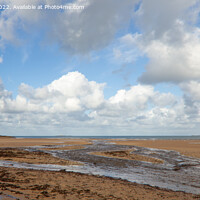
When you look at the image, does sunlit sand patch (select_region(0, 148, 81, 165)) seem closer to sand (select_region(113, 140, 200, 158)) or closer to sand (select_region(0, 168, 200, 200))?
sand (select_region(0, 168, 200, 200))

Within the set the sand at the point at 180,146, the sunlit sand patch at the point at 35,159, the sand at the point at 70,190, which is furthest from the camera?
the sand at the point at 180,146

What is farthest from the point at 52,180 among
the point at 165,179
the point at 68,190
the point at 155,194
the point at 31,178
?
the point at 165,179

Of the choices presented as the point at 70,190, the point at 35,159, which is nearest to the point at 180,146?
the point at 35,159

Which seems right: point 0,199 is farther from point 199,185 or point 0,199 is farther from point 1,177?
point 199,185

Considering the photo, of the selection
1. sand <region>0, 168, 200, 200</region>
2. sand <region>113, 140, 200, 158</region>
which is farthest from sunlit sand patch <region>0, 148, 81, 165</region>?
sand <region>113, 140, 200, 158</region>

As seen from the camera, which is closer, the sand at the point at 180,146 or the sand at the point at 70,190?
the sand at the point at 70,190

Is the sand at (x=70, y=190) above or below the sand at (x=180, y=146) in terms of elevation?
above

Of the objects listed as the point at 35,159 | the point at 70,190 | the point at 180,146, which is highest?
the point at 70,190

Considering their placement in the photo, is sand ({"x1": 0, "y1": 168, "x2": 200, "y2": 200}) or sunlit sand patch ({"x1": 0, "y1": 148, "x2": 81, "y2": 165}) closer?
sand ({"x1": 0, "y1": 168, "x2": 200, "y2": 200})

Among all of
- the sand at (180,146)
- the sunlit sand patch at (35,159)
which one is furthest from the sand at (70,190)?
the sand at (180,146)

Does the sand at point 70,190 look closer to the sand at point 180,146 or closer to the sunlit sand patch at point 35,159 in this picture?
the sunlit sand patch at point 35,159

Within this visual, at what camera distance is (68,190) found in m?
11.7

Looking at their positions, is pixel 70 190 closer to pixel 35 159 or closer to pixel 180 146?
pixel 35 159

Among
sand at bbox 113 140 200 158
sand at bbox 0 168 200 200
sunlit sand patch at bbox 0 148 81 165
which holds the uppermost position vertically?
sand at bbox 0 168 200 200
